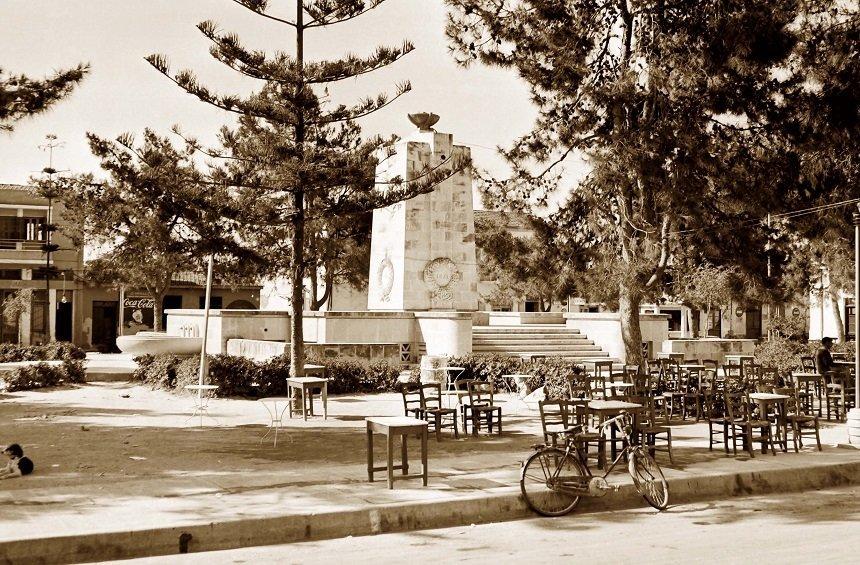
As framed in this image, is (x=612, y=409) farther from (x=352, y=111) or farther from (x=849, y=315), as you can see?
(x=849, y=315)

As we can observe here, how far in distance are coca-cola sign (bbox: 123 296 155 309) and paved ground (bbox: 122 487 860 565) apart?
144 feet

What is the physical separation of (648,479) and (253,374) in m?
10.6

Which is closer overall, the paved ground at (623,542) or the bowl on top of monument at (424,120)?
the paved ground at (623,542)

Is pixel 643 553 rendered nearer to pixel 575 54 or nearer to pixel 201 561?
pixel 201 561

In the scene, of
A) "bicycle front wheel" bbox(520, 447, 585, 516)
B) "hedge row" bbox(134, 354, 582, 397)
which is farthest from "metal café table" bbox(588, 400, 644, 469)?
"hedge row" bbox(134, 354, 582, 397)

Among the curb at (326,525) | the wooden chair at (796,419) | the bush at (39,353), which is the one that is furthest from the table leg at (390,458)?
the bush at (39,353)

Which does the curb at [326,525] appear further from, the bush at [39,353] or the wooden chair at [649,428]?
the bush at [39,353]

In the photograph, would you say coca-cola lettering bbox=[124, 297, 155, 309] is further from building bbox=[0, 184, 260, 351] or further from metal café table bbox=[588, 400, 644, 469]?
metal café table bbox=[588, 400, 644, 469]

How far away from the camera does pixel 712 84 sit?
15.8 metres

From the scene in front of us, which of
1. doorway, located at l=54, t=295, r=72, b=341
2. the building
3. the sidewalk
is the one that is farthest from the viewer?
doorway, located at l=54, t=295, r=72, b=341

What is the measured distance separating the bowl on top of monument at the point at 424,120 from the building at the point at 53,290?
23.7m

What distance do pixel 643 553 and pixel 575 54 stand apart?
1242 centimetres

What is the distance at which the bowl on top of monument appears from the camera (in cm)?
2312

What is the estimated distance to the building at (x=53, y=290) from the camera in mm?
44562
